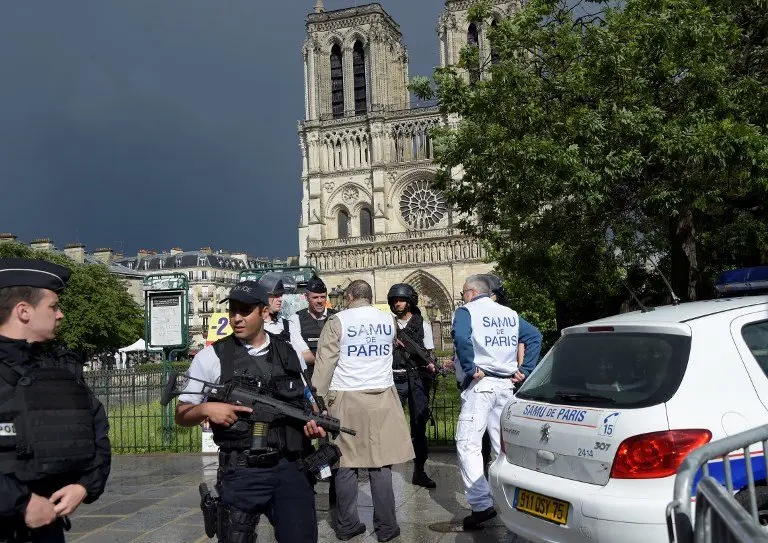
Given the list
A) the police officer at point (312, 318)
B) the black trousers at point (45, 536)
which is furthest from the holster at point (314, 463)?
the police officer at point (312, 318)

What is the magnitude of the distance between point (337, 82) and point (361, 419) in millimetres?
54361

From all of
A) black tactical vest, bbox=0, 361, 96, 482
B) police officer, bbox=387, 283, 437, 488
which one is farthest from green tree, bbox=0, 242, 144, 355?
black tactical vest, bbox=0, 361, 96, 482

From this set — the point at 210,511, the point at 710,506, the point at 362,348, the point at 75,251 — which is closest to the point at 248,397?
the point at 210,511

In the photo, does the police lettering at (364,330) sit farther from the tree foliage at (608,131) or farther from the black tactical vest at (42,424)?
the tree foliage at (608,131)

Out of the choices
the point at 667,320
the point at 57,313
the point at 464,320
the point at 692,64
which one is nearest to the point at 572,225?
the point at 692,64

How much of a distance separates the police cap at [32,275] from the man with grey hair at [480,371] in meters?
3.19

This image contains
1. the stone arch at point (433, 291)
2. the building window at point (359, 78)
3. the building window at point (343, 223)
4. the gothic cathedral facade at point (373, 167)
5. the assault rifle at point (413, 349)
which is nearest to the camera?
the assault rifle at point (413, 349)

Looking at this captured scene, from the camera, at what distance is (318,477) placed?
383cm

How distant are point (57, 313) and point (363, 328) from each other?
2545 mm

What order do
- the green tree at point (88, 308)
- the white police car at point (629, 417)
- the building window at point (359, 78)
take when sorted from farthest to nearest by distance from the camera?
1. the building window at point (359, 78)
2. the green tree at point (88, 308)
3. the white police car at point (629, 417)

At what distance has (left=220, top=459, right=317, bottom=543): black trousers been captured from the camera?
3.51 metres

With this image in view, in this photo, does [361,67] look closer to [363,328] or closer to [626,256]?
[626,256]

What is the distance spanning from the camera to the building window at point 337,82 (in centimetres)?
5713

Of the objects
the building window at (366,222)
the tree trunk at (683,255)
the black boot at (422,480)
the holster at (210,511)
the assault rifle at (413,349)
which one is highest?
the building window at (366,222)
